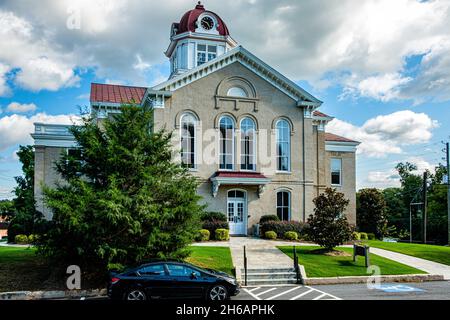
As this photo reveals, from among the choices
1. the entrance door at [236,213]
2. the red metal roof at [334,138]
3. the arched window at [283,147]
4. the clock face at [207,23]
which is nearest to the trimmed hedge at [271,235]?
the entrance door at [236,213]

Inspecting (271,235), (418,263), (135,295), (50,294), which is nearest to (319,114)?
(271,235)

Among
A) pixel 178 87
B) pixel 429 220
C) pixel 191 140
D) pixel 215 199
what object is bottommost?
pixel 429 220

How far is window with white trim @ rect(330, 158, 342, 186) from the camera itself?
36281 mm

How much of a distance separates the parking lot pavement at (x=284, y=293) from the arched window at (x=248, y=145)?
564 inches

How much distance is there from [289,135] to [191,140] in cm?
742

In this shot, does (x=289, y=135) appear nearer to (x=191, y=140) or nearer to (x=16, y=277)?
(x=191, y=140)

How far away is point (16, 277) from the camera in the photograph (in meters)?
16.2

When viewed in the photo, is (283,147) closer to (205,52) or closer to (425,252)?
(425,252)

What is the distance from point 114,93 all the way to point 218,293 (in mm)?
25726

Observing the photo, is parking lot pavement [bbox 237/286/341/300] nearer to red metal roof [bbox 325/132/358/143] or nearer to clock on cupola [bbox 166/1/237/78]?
red metal roof [bbox 325/132/358/143]

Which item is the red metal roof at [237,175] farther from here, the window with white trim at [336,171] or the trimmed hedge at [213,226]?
the window with white trim at [336,171]

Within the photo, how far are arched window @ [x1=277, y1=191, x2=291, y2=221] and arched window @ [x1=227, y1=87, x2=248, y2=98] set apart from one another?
7.64 meters

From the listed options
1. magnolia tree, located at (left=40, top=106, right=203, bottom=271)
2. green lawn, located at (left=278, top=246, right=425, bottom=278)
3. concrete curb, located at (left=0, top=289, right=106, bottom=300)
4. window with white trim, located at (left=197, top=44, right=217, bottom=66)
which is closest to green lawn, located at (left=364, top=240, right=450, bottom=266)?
green lawn, located at (left=278, top=246, right=425, bottom=278)
